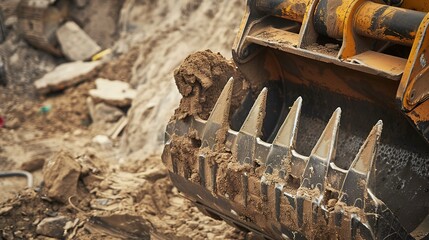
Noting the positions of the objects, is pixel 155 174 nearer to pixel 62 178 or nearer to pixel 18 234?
pixel 62 178

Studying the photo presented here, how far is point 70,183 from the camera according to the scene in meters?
4.95

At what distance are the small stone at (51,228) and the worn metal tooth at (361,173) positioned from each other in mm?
2371

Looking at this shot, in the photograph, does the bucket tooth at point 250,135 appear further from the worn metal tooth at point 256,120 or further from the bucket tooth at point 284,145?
the bucket tooth at point 284,145

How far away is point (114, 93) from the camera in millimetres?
7684

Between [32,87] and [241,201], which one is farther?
[32,87]

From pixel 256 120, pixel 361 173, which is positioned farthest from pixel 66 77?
pixel 361 173

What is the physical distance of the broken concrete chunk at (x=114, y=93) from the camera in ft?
24.7

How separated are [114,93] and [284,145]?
461 cm

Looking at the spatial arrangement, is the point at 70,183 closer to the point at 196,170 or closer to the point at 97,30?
the point at 196,170

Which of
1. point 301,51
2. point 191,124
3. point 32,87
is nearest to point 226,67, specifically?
point 191,124

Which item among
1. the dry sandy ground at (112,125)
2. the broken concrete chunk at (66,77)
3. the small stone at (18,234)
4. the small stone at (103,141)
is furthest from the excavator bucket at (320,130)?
the broken concrete chunk at (66,77)

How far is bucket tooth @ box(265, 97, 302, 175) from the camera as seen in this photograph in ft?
10.8

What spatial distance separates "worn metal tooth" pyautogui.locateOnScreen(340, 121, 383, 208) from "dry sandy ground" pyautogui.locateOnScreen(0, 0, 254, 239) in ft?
5.50

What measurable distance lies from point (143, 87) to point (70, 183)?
2.61 meters
